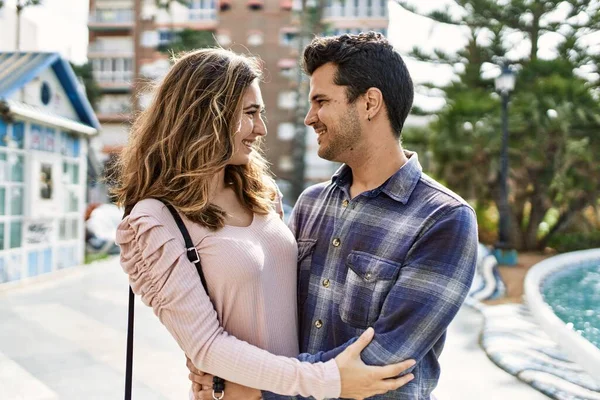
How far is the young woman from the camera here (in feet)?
4.60

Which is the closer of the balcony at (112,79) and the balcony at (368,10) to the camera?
the balcony at (368,10)

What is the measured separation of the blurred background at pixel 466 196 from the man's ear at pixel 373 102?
223mm

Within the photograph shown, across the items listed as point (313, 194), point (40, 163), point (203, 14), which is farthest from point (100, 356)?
point (203, 14)

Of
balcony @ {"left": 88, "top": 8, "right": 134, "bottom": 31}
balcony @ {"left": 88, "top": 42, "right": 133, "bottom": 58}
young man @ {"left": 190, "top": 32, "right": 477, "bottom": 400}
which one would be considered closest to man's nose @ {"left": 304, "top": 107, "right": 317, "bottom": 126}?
young man @ {"left": 190, "top": 32, "right": 477, "bottom": 400}

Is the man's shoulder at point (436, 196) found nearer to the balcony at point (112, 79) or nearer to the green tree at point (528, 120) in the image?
the green tree at point (528, 120)

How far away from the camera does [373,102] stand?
62.7 inches

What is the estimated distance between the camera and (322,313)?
1599 mm

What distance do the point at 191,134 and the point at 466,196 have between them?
602 inches

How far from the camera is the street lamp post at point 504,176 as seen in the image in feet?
36.7

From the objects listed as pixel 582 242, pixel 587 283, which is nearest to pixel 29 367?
pixel 587 283

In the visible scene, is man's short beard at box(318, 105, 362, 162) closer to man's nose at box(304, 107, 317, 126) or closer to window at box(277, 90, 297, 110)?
man's nose at box(304, 107, 317, 126)

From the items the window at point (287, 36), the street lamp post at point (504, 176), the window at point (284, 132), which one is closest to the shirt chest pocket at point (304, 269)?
the street lamp post at point (504, 176)

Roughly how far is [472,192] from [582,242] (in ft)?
9.42

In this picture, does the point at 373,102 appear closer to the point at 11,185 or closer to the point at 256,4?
the point at 11,185
